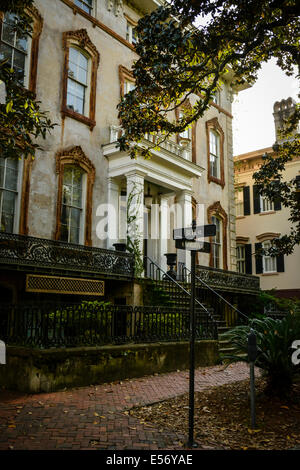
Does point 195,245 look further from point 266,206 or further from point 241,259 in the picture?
point 241,259

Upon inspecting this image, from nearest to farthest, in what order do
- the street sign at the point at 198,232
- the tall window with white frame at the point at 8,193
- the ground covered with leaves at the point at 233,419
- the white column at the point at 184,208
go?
the ground covered with leaves at the point at 233,419 < the street sign at the point at 198,232 < the tall window with white frame at the point at 8,193 < the white column at the point at 184,208

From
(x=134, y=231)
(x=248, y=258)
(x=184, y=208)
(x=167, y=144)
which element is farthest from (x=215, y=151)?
(x=134, y=231)

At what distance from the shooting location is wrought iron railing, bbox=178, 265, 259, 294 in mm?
15727

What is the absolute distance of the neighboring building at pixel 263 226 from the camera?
23.8 meters

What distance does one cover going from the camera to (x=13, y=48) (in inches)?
475

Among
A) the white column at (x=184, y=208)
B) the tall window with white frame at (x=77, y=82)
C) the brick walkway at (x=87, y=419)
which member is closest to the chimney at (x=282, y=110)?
the white column at (x=184, y=208)

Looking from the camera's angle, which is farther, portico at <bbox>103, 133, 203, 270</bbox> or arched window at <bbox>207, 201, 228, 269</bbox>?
arched window at <bbox>207, 201, 228, 269</bbox>

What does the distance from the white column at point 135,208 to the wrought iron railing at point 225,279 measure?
2736 mm

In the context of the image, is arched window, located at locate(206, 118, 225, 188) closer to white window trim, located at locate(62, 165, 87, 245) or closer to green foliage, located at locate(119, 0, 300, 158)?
white window trim, located at locate(62, 165, 87, 245)

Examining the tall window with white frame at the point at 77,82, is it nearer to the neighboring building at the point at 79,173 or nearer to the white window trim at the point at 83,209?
the neighboring building at the point at 79,173

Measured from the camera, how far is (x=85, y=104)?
1433 centimetres

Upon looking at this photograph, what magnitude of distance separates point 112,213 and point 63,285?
432 centimetres

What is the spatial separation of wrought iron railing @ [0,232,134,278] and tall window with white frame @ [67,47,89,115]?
5307mm

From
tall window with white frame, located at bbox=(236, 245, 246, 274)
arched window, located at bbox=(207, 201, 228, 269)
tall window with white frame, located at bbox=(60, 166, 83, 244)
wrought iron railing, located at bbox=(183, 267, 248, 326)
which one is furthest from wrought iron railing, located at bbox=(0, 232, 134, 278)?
tall window with white frame, located at bbox=(236, 245, 246, 274)
